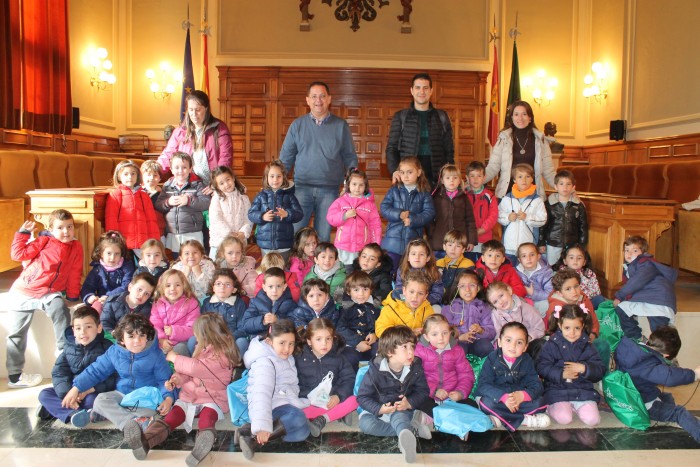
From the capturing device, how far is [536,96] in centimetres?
1057

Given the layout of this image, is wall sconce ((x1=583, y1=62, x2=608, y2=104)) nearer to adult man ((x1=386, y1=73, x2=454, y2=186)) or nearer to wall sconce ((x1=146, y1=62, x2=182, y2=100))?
adult man ((x1=386, y1=73, x2=454, y2=186))

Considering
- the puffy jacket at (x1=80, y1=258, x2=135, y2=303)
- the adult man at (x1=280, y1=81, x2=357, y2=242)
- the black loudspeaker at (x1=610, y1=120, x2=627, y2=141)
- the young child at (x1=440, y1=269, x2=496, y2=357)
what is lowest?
the young child at (x1=440, y1=269, x2=496, y2=357)

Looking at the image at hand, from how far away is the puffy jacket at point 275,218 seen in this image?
165 inches

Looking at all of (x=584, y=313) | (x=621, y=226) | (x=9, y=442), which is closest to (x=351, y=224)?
(x=584, y=313)

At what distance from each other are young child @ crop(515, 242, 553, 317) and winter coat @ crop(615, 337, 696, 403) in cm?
66

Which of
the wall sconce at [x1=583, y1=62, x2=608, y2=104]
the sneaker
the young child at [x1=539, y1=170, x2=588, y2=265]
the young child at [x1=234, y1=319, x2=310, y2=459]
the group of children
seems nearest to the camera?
the young child at [x1=234, y1=319, x2=310, y2=459]

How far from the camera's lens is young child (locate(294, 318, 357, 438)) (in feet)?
10.1

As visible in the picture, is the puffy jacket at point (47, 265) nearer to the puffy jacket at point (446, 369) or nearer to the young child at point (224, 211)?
the young child at point (224, 211)

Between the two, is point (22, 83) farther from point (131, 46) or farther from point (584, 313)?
point (584, 313)

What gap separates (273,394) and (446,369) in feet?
3.08

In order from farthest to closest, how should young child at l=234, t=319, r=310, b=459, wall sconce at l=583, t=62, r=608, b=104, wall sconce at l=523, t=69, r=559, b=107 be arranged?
wall sconce at l=523, t=69, r=559, b=107, wall sconce at l=583, t=62, r=608, b=104, young child at l=234, t=319, r=310, b=459

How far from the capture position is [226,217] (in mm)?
4266

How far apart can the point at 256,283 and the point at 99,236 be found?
1.33 metres

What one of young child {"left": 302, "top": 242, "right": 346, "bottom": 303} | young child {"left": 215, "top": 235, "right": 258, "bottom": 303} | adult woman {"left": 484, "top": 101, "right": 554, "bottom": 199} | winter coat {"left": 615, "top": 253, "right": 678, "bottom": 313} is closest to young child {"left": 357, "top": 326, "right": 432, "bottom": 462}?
young child {"left": 302, "top": 242, "right": 346, "bottom": 303}
